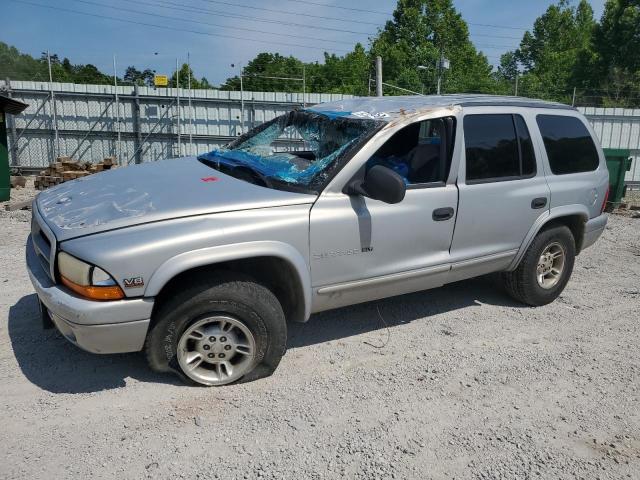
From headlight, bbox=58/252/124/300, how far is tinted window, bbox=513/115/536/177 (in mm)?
3389

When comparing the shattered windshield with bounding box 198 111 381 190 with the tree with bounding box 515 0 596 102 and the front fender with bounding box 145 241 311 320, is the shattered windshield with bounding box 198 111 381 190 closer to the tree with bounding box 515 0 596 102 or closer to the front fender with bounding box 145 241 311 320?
the front fender with bounding box 145 241 311 320

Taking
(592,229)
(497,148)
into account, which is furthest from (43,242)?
(592,229)

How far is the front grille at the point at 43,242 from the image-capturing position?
3.04 metres

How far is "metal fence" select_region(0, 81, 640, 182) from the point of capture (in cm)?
1599

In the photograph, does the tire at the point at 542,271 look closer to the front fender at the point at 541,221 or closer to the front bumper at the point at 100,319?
the front fender at the point at 541,221

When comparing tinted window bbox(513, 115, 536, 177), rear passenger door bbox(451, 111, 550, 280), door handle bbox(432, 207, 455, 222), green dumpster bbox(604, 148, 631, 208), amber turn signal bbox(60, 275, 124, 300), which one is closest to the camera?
amber turn signal bbox(60, 275, 124, 300)

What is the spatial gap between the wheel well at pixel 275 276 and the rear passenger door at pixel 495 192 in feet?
4.49

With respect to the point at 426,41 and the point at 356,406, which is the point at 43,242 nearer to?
the point at 356,406

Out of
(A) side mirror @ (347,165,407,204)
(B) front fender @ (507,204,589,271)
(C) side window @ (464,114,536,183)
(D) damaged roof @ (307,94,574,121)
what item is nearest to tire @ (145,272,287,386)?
(A) side mirror @ (347,165,407,204)

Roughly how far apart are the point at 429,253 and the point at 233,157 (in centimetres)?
171

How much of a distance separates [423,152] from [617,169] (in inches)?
317

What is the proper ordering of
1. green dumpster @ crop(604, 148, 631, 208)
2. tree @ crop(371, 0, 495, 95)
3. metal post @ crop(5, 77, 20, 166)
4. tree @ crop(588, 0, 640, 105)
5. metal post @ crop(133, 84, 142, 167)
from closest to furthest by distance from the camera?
green dumpster @ crop(604, 148, 631, 208) → metal post @ crop(5, 77, 20, 166) → metal post @ crop(133, 84, 142, 167) → tree @ crop(588, 0, 640, 105) → tree @ crop(371, 0, 495, 95)

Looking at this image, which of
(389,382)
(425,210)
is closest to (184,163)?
(425,210)

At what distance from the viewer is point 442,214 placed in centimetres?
393
